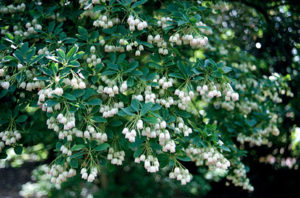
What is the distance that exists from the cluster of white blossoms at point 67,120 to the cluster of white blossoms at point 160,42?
833 mm

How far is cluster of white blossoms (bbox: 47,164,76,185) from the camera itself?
6.19 ft

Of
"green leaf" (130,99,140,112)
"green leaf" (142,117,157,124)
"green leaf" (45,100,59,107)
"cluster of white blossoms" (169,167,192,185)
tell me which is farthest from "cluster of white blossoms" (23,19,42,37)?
"cluster of white blossoms" (169,167,192,185)

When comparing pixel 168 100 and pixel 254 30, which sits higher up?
pixel 168 100

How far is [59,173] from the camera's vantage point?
6.38 ft

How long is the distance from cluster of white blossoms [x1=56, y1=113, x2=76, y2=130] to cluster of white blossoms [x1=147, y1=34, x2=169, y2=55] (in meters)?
0.83

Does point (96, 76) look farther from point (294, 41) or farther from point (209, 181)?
point (209, 181)

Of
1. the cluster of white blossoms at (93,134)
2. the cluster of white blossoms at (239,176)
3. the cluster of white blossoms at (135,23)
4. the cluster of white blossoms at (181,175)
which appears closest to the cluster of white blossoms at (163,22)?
the cluster of white blossoms at (135,23)

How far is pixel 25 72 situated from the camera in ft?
6.34

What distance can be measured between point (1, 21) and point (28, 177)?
261 inches

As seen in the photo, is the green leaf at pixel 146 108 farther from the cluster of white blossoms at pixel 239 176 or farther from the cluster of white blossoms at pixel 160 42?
the cluster of white blossoms at pixel 239 176

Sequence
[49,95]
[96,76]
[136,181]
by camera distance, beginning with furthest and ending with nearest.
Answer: [136,181], [96,76], [49,95]

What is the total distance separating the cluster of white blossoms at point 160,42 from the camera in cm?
206

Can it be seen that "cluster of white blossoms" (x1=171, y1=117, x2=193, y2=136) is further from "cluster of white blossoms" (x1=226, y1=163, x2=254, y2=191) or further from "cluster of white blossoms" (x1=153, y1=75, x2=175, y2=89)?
"cluster of white blossoms" (x1=226, y1=163, x2=254, y2=191)

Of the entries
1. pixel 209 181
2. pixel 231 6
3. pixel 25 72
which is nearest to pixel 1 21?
pixel 25 72
